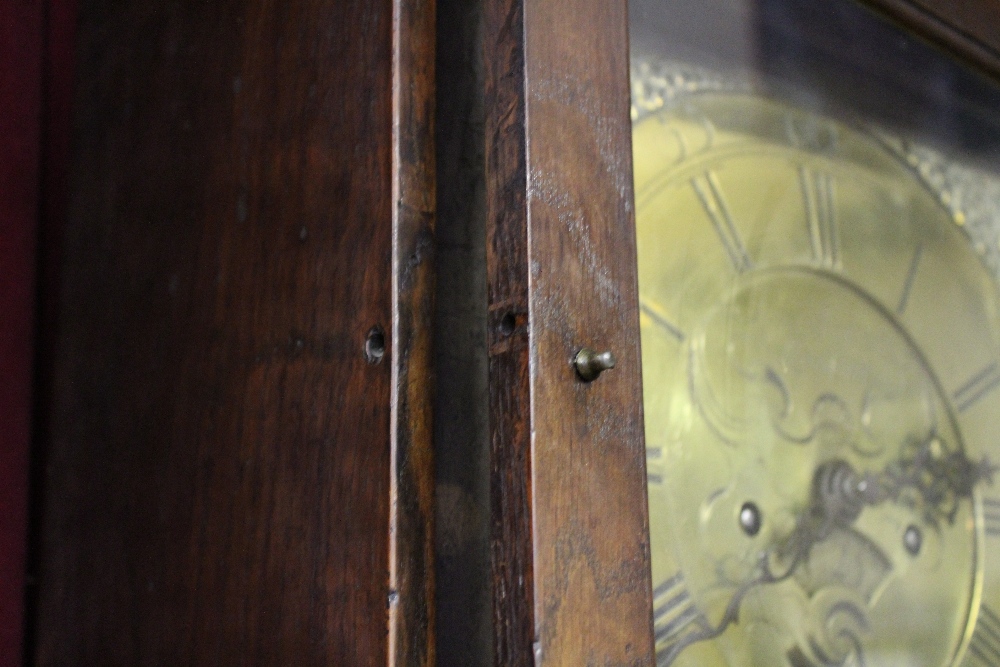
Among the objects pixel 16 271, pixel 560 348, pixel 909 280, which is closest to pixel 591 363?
pixel 560 348

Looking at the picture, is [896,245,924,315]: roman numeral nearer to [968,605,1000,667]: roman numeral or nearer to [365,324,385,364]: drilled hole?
[968,605,1000,667]: roman numeral

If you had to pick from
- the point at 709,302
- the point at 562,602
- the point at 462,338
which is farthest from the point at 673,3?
the point at 562,602

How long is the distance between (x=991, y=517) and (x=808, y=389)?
10.0 inches

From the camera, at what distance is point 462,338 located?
0.46 m

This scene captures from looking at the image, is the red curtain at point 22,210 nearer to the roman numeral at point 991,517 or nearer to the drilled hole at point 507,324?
the drilled hole at point 507,324

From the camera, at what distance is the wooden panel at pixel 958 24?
29.5 inches

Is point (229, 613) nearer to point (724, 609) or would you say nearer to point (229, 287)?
point (229, 287)

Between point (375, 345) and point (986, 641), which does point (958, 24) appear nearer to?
point (986, 641)

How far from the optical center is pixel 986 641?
76cm

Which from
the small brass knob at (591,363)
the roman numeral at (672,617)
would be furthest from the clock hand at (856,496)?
the small brass knob at (591,363)

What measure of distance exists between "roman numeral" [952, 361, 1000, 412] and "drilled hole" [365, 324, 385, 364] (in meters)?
0.57

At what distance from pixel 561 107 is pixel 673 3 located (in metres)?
0.21

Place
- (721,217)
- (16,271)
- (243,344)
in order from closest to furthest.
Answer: (243,344) → (721,217) → (16,271)

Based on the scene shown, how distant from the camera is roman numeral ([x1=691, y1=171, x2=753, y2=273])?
64 centimetres
